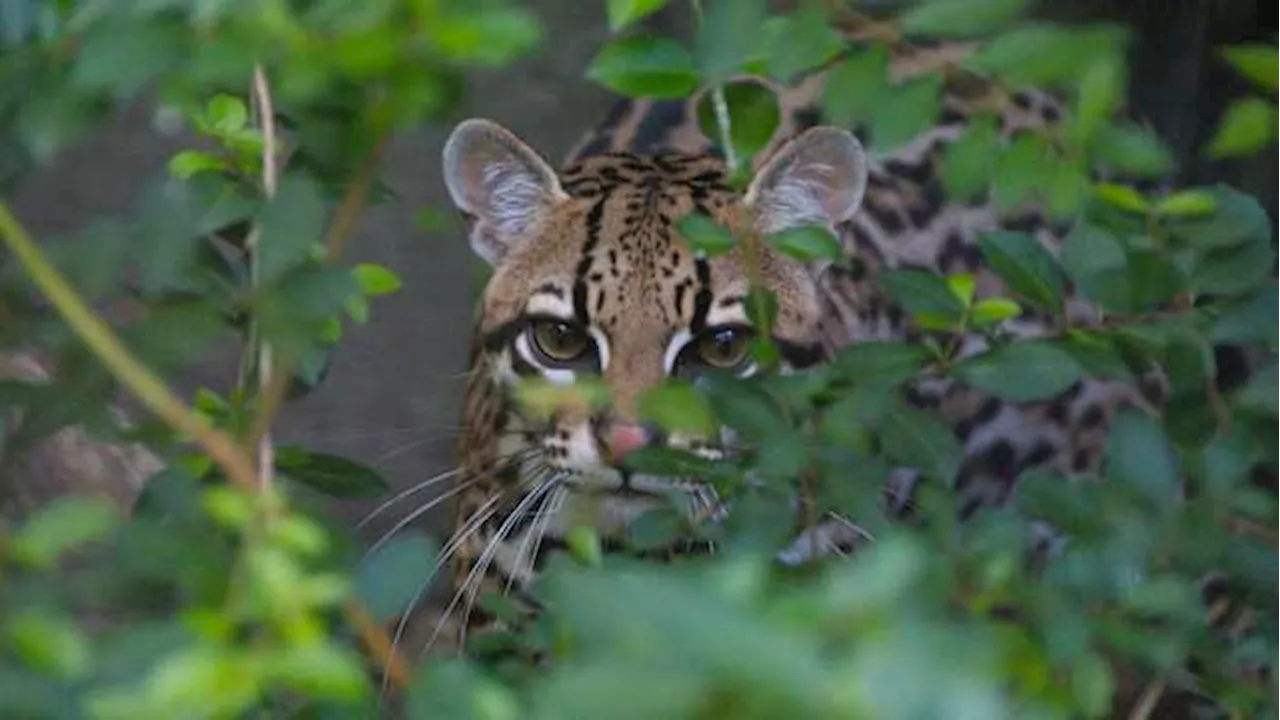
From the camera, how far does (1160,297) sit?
3002mm

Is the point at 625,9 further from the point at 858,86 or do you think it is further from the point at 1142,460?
the point at 1142,460

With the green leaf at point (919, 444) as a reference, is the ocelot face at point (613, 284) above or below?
below

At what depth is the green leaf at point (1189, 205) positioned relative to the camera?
3.05 meters

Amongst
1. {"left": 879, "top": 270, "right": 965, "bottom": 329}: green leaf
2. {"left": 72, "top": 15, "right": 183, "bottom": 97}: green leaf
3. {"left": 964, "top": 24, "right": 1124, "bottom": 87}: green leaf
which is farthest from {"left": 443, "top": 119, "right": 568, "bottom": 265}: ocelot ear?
{"left": 72, "top": 15, "right": 183, "bottom": 97}: green leaf

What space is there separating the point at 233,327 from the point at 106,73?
0.49 meters

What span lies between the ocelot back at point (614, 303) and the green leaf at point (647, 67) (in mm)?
973

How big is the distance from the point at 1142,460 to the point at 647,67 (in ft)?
2.17

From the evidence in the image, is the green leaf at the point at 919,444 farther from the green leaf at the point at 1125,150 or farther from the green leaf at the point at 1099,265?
the green leaf at the point at 1125,150

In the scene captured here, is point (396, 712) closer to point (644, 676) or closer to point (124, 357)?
point (124, 357)

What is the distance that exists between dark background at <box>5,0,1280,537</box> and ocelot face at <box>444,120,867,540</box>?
39.7 inches

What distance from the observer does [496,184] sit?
450 centimetres

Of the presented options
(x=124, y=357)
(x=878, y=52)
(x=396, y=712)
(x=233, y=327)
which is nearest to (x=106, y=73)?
(x=124, y=357)

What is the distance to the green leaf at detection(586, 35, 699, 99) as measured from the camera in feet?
9.00

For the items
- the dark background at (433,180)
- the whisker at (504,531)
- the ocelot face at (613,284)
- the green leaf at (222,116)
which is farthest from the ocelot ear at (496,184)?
the green leaf at (222,116)
